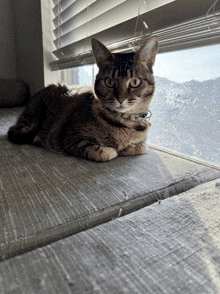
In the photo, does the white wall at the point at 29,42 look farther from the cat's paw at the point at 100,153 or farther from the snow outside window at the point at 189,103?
the cat's paw at the point at 100,153

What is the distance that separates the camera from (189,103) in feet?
3.06

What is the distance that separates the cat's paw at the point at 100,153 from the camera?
0.81m

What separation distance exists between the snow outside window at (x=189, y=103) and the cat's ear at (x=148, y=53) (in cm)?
15

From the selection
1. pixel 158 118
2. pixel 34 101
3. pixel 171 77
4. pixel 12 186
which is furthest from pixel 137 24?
pixel 12 186

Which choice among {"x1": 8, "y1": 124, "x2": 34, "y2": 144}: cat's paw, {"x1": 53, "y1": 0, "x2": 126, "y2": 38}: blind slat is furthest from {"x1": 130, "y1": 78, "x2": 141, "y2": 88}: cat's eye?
{"x1": 8, "y1": 124, "x2": 34, "y2": 144}: cat's paw

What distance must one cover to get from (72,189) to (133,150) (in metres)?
0.40

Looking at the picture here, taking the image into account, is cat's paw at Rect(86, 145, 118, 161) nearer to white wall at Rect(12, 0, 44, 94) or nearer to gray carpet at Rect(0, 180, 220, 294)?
gray carpet at Rect(0, 180, 220, 294)

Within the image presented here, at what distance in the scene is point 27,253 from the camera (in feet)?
1.20

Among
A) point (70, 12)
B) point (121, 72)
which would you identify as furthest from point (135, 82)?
point (70, 12)

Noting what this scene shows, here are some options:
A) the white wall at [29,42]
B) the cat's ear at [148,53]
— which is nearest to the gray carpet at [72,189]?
the cat's ear at [148,53]

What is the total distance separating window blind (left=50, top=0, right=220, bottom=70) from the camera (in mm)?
747

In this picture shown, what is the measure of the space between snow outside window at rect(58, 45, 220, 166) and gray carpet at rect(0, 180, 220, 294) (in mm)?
490

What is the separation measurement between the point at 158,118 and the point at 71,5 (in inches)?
44.5

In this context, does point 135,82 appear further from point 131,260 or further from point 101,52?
point 131,260
